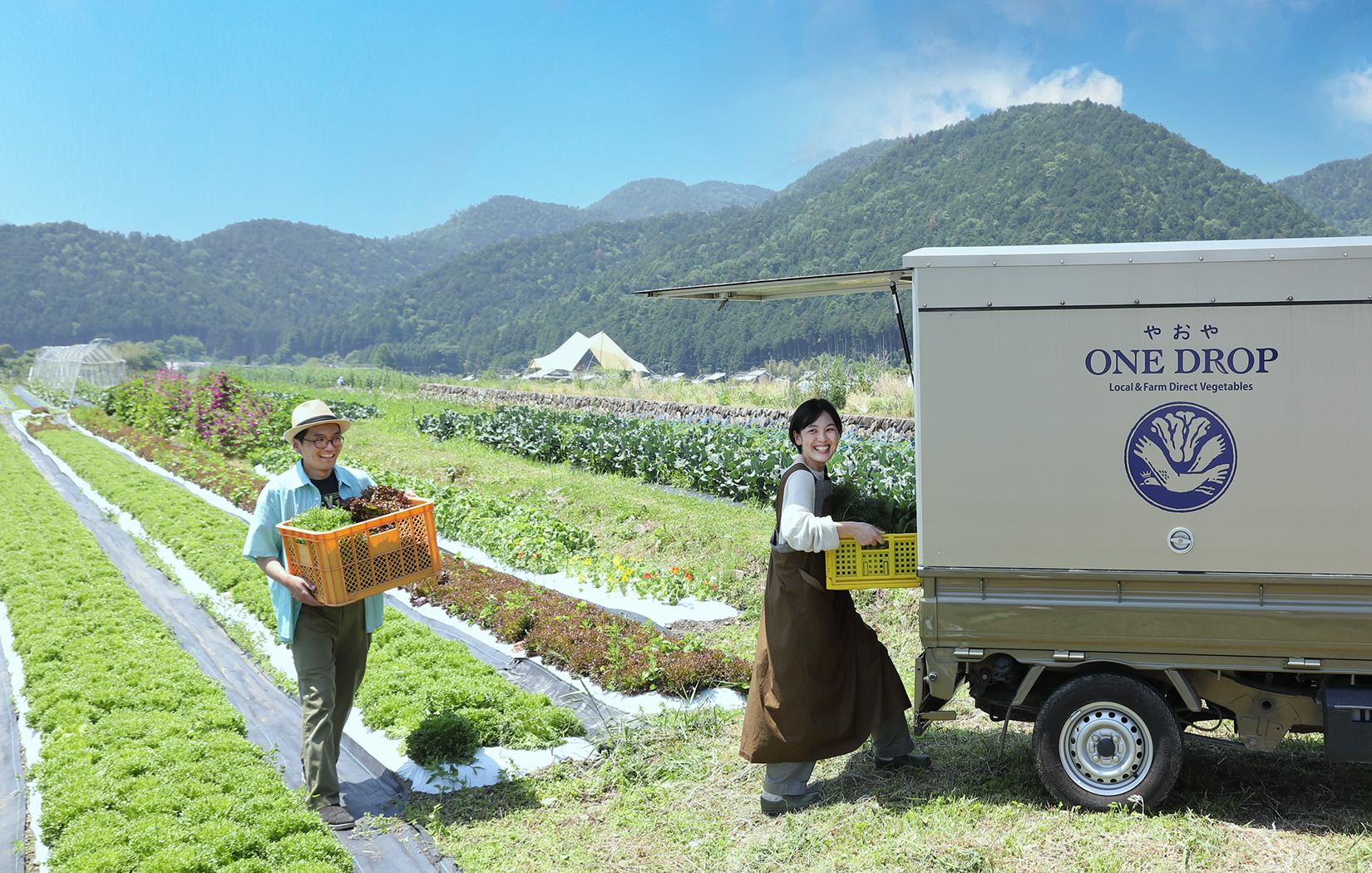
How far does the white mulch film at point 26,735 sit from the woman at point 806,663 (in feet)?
11.1

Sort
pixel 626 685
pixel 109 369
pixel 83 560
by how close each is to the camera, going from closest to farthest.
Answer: pixel 626 685
pixel 83 560
pixel 109 369

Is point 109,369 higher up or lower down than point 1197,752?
higher up

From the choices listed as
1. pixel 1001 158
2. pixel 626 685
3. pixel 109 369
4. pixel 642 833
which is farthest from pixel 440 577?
pixel 1001 158

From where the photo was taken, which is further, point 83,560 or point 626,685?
point 83,560

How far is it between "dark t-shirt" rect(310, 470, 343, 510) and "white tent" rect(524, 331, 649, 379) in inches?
2055

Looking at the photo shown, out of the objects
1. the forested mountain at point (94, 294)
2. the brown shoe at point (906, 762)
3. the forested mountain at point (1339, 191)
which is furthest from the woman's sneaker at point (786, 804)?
the forested mountain at point (94, 294)

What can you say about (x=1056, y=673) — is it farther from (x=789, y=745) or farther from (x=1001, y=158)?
(x=1001, y=158)

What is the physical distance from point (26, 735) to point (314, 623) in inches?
110

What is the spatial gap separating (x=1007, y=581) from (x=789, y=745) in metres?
1.34

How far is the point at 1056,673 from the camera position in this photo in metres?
4.07

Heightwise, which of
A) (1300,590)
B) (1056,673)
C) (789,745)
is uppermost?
(1300,590)

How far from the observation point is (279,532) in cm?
445

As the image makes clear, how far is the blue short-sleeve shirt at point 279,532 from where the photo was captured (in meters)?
4.36

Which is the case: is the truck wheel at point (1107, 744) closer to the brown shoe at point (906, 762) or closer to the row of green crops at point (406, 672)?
the brown shoe at point (906, 762)
